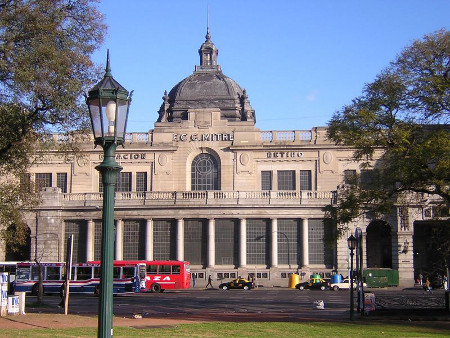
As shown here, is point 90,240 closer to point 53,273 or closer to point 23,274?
point 53,273

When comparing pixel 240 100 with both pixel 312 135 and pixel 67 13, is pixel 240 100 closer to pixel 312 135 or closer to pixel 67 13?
pixel 312 135

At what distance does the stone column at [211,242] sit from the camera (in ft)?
213

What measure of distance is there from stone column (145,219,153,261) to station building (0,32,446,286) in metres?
0.10

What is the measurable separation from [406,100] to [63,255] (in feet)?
144

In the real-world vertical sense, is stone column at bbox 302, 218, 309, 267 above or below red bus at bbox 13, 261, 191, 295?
above

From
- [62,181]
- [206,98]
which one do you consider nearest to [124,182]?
[62,181]

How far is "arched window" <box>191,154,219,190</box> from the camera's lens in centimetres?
7294

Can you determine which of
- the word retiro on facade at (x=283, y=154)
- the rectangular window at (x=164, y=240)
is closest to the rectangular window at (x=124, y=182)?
the rectangular window at (x=164, y=240)

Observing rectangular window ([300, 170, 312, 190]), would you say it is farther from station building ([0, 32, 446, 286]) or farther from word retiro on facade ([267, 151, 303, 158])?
word retiro on facade ([267, 151, 303, 158])

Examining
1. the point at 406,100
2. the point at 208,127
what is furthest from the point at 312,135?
the point at 406,100

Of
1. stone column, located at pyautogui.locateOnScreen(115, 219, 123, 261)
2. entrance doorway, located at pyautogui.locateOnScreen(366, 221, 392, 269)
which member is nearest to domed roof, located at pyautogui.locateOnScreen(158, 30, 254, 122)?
stone column, located at pyautogui.locateOnScreen(115, 219, 123, 261)

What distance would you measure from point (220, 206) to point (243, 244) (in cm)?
450

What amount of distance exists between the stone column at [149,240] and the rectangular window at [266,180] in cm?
1353

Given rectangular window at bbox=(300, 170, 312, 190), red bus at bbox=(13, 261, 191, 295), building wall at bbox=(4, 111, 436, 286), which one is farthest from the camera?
rectangular window at bbox=(300, 170, 312, 190)
